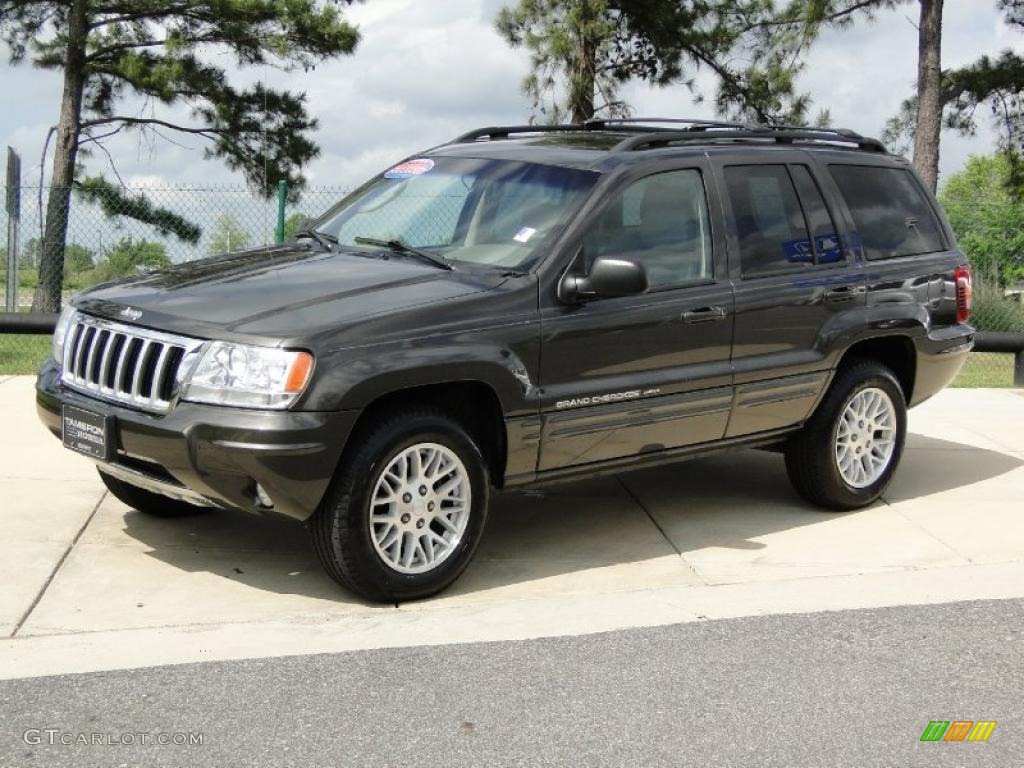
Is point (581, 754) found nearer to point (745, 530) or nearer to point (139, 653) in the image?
point (139, 653)

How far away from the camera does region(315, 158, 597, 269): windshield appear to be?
6.67 meters

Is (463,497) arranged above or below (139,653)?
above

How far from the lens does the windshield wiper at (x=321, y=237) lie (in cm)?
714

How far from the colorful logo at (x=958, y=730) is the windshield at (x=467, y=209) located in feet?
8.55

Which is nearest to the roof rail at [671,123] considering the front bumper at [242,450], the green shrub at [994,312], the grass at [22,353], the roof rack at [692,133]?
the roof rack at [692,133]

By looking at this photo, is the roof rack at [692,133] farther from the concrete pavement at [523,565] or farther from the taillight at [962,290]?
the concrete pavement at [523,565]

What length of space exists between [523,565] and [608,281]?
1.42 meters

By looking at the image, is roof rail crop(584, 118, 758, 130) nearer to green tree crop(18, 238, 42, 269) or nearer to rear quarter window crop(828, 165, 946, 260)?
rear quarter window crop(828, 165, 946, 260)

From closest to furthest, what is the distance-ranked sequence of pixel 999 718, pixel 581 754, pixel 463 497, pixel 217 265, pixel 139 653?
1. pixel 581 754
2. pixel 999 718
3. pixel 139 653
4. pixel 463 497
5. pixel 217 265

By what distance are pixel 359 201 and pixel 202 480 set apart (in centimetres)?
224

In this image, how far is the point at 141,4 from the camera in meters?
21.6

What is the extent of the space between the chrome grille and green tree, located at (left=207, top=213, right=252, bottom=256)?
630cm

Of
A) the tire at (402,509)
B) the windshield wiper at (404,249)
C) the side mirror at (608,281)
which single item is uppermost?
the windshield wiper at (404,249)

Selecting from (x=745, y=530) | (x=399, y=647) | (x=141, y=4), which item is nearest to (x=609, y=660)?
(x=399, y=647)
